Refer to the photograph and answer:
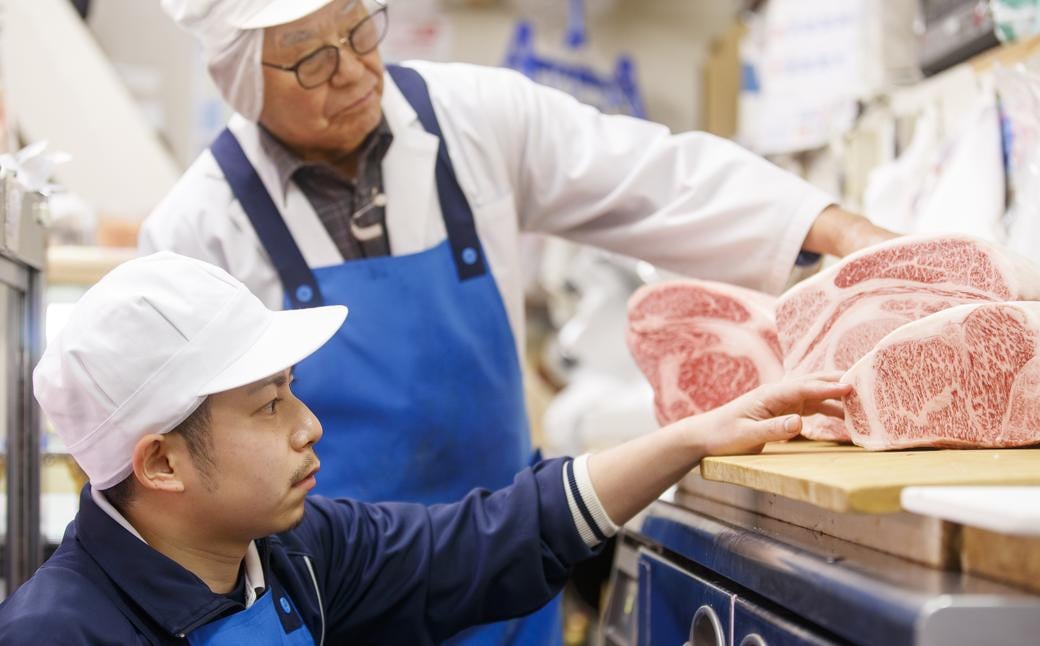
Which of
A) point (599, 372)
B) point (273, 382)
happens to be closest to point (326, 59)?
point (273, 382)

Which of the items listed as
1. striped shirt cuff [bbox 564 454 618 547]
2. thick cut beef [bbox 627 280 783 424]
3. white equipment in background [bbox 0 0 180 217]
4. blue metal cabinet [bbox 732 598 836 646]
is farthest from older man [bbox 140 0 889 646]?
white equipment in background [bbox 0 0 180 217]

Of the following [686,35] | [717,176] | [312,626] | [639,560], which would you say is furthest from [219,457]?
[686,35]

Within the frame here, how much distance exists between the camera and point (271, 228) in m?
2.04

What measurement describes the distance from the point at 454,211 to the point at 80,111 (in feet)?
10.7

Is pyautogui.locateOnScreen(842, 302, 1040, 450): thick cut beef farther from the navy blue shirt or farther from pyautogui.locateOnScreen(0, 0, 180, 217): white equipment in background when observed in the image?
pyautogui.locateOnScreen(0, 0, 180, 217): white equipment in background

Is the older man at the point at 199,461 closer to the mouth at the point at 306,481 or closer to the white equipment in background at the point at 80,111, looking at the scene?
the mouth at the point at 306,481

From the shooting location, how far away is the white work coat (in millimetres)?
2023

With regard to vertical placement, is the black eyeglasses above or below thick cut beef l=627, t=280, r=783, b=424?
above

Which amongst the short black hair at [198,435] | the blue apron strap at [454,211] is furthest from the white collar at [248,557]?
the blue apron strap at [454,211]

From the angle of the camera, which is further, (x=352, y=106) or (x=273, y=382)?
(x=352, y=106)

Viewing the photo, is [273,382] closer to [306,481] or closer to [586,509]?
[306,481]

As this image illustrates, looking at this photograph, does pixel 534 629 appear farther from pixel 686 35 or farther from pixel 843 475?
pixel 686 35

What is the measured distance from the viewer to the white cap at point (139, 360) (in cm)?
141

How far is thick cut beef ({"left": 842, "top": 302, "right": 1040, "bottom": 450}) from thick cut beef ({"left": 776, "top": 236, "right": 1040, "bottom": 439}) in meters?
0.13
